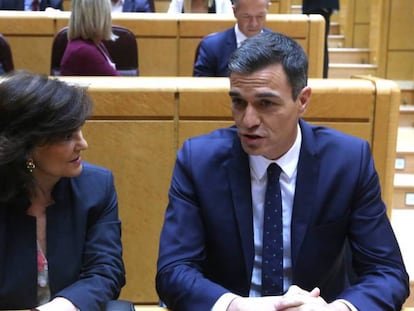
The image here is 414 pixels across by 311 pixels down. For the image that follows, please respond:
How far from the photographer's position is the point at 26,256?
1.55 meters

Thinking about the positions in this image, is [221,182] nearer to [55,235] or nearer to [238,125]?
[238,125]

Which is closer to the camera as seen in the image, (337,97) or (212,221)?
(212,221)

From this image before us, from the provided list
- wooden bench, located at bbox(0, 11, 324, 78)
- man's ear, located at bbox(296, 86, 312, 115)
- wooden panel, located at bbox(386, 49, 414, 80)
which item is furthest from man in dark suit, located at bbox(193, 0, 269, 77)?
wooden panel, located at bbox(386, 49, 414, 80)

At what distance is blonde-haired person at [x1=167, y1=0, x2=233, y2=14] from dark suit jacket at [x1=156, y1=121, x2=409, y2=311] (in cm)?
324

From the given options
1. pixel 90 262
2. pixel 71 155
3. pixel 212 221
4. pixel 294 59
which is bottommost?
pixel 90 262

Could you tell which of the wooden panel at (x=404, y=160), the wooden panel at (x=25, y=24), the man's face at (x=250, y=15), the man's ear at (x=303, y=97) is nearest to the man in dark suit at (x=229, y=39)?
the man's face at (x=250, y=15)

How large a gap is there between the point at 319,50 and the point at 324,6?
3.59 feet

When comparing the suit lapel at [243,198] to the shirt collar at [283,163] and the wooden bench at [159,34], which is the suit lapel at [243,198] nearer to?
the shirt collar at [283,163]

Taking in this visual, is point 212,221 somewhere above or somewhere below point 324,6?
below

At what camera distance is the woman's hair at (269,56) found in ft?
4.89

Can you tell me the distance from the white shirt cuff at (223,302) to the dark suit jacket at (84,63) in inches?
85.5

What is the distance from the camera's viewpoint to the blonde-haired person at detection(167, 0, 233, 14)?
4.68 metres

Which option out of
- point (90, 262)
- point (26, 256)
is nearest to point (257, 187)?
point (90, 262)

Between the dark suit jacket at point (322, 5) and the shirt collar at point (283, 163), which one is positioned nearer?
the shirt collar at point (283, 163)
